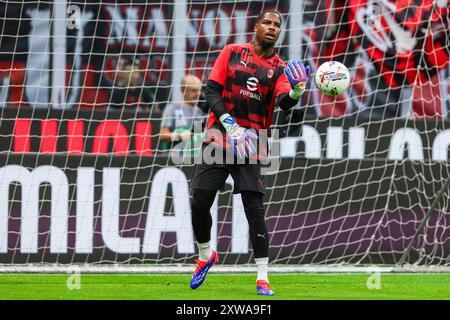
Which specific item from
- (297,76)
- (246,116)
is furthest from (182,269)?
Result: (297,76)

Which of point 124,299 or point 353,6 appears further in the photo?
point 353,6

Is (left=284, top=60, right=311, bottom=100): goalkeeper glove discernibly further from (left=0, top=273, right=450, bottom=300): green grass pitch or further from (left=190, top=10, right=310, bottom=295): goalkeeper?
(left=0, top=273, right=450, bottom=300): green grass pitch

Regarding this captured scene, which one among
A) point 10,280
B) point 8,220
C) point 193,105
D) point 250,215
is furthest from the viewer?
point 193,105

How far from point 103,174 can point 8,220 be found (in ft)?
3.50

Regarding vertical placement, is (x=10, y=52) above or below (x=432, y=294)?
above

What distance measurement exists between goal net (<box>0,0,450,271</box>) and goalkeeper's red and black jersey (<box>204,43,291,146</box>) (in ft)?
9.70

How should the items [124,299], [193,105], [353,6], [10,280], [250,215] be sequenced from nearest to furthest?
[124,299] < [250,215] < [10,280] < [193,105] < [353,6]

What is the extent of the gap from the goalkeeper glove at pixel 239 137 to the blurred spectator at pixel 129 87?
359 cm

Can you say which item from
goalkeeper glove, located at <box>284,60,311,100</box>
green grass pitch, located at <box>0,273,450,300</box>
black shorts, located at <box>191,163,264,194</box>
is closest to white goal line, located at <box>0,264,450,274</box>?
green grass pitch, located at <box>0,273,450,300</box>

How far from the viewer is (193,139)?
1159 cm

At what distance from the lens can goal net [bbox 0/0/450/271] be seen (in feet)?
36.8

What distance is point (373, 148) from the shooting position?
12266 mm

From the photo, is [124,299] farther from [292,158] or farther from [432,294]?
[292,158]

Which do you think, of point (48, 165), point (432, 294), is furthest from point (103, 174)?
point (432, 294)
